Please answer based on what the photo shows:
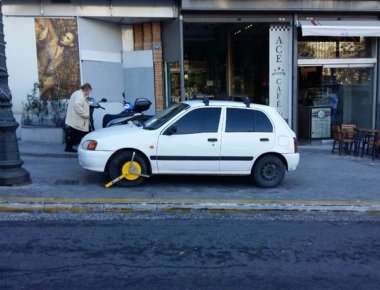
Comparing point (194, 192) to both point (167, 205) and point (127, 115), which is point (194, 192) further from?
point (127, 115)

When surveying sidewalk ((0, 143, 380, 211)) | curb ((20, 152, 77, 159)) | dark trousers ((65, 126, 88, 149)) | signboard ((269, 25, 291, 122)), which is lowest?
Result: sidewalk ((0, 143, 380, 211))

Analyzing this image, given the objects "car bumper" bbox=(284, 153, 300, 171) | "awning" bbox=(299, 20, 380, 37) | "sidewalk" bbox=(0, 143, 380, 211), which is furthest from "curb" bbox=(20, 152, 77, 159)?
"awning" bbox=(299, 20, 380, 37)

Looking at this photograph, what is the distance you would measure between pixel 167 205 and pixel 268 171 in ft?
7.32

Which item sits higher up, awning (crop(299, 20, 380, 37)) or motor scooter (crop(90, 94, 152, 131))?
awning (crop(299, 20, 380, 37))

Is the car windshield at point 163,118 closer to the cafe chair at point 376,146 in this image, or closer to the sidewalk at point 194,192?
the sidewalk at point 194,192

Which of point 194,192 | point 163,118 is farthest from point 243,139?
point 163,118

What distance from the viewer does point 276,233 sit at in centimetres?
636

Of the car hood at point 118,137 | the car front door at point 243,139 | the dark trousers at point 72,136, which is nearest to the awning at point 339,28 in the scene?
the car front door at point 243,139

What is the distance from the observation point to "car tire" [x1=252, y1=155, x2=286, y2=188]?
336 inches

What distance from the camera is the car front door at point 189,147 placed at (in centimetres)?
820

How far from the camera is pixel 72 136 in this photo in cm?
1089

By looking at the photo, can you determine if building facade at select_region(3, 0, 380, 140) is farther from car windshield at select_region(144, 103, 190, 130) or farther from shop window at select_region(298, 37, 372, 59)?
car windshield at select_region(144, 103, 190, 130)

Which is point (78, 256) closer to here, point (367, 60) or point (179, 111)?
point (179, 111)

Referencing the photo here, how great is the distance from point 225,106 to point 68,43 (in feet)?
20.2
